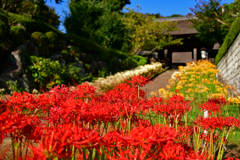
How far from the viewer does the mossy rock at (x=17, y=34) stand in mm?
8320

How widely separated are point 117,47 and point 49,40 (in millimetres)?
9673

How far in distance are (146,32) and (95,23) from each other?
5.10 m

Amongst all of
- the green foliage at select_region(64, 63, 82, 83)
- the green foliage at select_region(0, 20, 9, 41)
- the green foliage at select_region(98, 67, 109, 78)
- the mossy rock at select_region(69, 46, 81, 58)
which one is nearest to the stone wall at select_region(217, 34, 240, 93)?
the green foliage at select_region(64, 63, 82, 83)

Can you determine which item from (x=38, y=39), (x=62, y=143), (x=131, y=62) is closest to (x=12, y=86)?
(x=38, y=39)

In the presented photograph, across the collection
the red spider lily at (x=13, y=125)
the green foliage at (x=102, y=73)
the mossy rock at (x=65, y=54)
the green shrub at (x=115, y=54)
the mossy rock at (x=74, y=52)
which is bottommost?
the red spider lily at (x=13, y=125)

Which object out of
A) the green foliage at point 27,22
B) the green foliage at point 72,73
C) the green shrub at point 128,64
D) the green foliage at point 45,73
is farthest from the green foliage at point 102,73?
the green foliage at point 45,73

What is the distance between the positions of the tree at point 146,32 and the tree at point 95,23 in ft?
3.67

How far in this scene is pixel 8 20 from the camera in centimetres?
892

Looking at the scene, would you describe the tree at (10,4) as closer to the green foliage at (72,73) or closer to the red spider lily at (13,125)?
the green foliage at (72,73)

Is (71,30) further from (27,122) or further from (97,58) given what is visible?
(27,122)

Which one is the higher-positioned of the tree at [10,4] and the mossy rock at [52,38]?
the tree at [10,4]

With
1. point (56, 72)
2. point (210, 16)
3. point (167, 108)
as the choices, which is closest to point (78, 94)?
point (167, 108)

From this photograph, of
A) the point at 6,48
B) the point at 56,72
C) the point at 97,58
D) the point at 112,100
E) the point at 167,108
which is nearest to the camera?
the point at 167,108

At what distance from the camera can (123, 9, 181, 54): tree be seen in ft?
56.9
